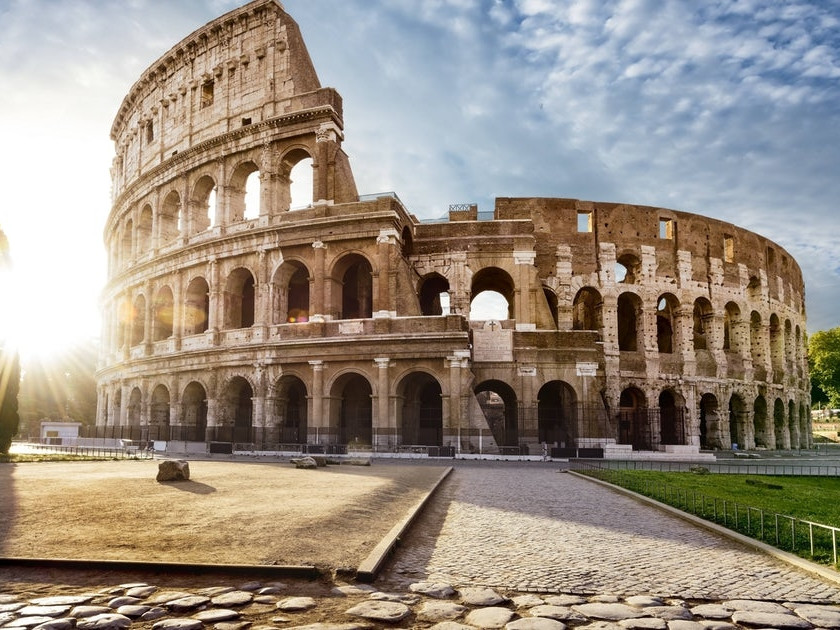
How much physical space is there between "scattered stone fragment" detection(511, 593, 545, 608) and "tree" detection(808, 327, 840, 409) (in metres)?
61.6

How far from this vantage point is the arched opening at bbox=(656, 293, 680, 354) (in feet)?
113

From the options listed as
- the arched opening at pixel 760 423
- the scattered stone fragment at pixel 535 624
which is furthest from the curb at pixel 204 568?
the arched opening at pixel 760 423

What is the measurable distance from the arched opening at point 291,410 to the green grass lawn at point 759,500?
14.7 m

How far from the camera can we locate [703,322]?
118 feet

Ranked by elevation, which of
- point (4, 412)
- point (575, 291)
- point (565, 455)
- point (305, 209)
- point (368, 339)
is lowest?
point (565, 455)

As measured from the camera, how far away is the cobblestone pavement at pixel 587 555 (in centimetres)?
574

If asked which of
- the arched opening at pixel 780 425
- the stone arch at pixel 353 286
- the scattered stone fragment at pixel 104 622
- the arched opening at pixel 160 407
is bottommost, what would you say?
the arched opening at pixel 780 425

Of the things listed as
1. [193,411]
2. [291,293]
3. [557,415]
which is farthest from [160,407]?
[557,415]

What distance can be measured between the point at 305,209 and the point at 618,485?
19.2 m

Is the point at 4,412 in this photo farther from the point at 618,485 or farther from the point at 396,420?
the point at 618,485

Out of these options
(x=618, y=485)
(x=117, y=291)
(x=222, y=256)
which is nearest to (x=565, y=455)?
Result: (x=618, y=485)

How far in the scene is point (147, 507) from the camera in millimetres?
8945

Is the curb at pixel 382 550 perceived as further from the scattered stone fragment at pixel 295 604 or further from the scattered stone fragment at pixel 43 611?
the scattered stone fragment at pixel 43 611

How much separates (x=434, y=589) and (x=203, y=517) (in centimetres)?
399
